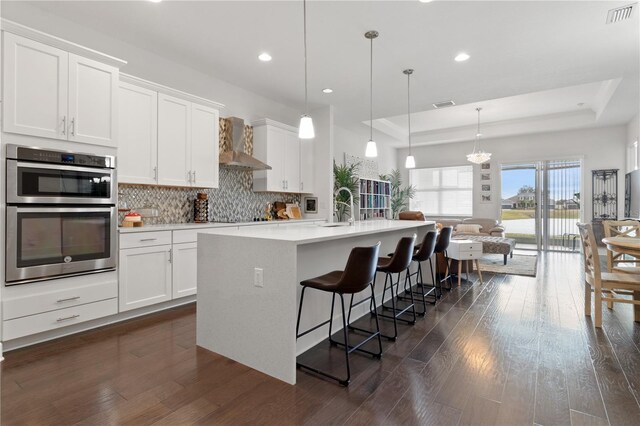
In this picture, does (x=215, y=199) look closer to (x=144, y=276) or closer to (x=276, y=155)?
(x=276, y=155)

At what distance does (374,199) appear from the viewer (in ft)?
27.1

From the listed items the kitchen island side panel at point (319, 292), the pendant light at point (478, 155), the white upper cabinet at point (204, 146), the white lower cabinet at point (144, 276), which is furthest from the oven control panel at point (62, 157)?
the pendant light at point (478, 155)

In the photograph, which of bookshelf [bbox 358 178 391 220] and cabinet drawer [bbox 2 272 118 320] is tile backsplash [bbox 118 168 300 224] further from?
bookshelf [bbox 358 178 391 220]

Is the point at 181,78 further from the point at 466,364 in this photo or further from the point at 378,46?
the point at 466,364

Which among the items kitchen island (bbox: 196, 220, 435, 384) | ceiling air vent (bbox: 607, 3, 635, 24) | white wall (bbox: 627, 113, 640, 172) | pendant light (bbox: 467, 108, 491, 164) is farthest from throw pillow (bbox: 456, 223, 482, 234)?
kitchen island (bbox: 196, 220, 435, 384)

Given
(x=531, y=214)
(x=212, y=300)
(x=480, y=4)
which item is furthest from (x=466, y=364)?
(x=531, y=214)

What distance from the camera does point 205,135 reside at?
4.37m

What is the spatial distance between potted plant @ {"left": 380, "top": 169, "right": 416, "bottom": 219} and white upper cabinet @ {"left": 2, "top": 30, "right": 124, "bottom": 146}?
23.4 ft

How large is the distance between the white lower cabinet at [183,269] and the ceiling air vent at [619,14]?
4746mm

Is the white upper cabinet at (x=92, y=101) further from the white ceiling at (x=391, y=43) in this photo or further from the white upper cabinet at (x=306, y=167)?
the white upper cabinet at (x=306, y=167)

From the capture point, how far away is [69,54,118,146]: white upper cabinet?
2957mm

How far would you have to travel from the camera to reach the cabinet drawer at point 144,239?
3.27 m

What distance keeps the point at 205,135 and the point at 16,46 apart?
77.5 inches

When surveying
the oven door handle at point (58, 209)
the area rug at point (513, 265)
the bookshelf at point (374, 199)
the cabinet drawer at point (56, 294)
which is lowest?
the area rug at point (513, 265)
